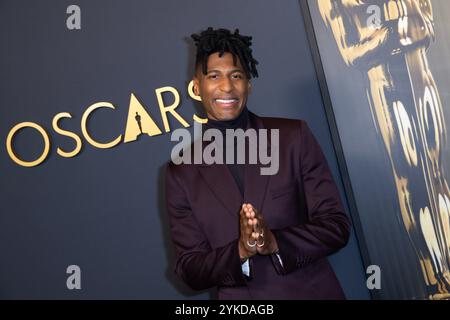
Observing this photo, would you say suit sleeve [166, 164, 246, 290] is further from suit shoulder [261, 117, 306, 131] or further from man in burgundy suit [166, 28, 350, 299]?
suit shoulder [261, 117, 306, 131]

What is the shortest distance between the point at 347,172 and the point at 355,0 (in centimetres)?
64

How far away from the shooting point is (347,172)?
231 centimetres

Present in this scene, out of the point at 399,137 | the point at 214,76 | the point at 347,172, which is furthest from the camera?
the point at 347,172

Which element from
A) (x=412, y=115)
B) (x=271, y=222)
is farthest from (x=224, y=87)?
(x=412, y=115)

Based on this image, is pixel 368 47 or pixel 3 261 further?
pixel 3 261

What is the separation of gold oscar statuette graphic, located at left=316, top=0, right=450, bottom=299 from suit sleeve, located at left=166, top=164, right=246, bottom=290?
80 cm

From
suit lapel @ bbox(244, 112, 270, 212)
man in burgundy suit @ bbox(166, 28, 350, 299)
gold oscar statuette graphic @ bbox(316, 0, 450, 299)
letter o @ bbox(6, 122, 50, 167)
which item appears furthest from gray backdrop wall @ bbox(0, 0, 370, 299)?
suit lapel @ bbox(244, 112, 270, 212)

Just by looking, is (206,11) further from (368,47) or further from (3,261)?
(3,261)

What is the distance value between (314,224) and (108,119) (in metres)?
1.06

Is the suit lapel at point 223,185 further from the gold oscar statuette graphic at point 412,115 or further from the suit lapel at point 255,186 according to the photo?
the gold oscar statuette graphic at point 412,115

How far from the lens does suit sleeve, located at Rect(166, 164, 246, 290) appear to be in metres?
1.62
